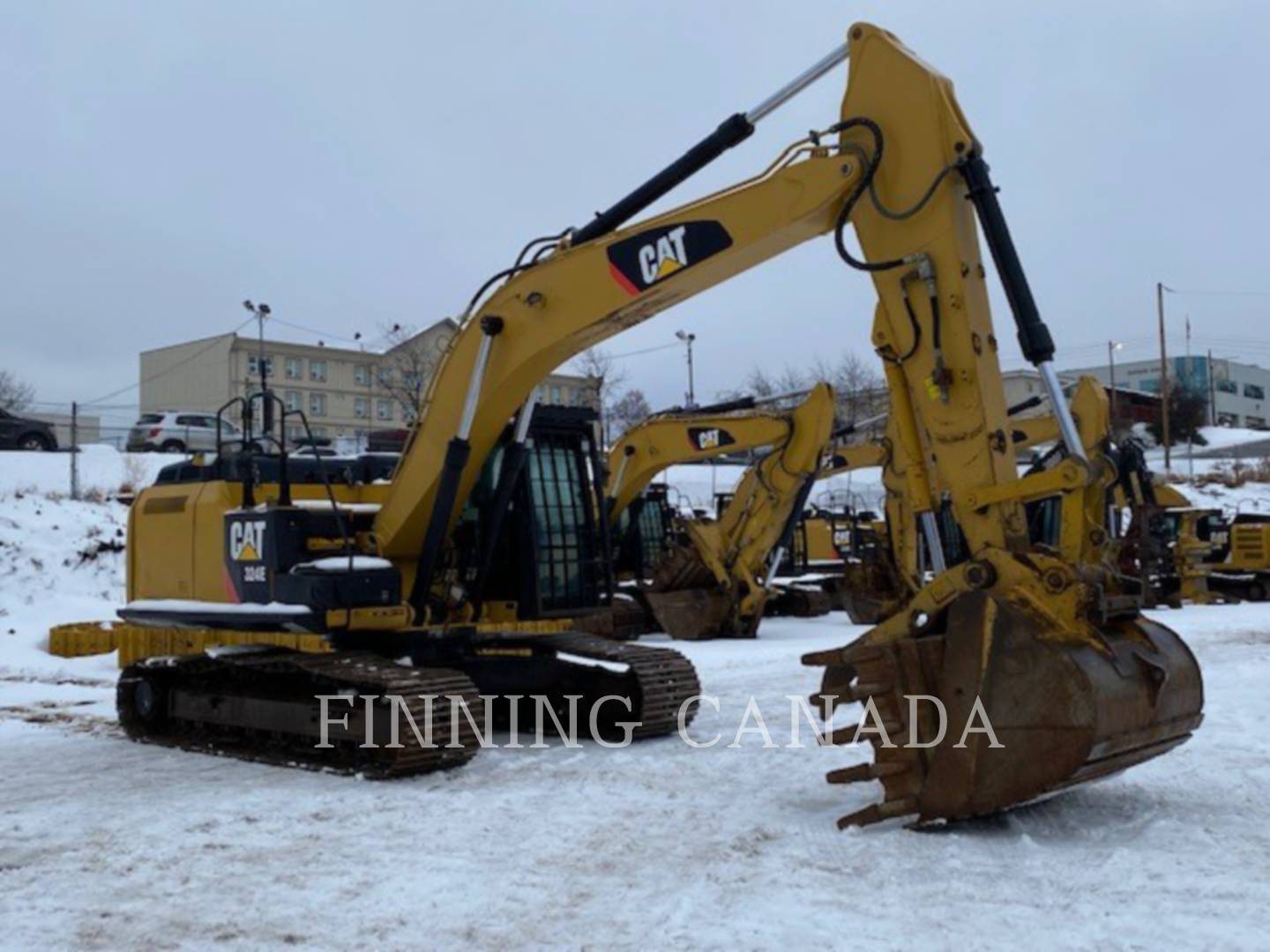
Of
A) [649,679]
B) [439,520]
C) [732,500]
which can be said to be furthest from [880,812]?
[732,500]

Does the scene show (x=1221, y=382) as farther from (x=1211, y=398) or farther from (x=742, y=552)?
(x=742, y=552)

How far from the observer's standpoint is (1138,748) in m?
5.88

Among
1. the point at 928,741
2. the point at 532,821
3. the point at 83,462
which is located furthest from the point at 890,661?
the point at 83,462

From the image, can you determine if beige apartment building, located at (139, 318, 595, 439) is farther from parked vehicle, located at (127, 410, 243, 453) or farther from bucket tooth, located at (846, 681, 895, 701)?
bucket tooth, located at (846, 681, 895, 701)

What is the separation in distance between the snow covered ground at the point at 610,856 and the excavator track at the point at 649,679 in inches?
14.7

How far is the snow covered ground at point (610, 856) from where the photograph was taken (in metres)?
4.72

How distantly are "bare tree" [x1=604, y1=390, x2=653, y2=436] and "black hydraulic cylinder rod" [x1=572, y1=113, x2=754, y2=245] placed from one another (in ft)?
170

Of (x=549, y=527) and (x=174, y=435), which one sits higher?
(x=174, y=435)

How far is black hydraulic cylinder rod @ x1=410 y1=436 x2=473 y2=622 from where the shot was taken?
8.55m

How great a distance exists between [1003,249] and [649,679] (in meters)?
3.98

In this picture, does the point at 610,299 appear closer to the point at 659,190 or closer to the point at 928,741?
the point at 659,190

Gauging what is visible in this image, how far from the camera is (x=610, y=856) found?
229 inches

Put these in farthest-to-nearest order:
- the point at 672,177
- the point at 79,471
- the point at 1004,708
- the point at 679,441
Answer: the point at 79,471 → the point at 679,441 → the point at 672,177 → the point at 1004,708

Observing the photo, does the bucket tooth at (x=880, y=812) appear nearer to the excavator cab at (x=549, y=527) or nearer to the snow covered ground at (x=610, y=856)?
the snow covered ground at (x=610, y=856)
